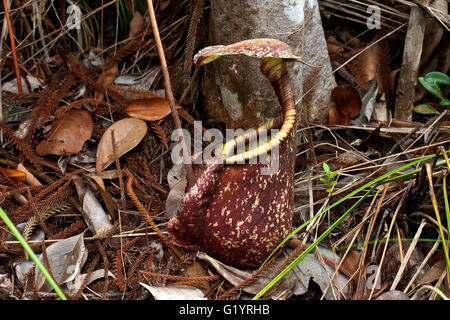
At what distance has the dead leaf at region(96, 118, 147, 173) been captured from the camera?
1515mm

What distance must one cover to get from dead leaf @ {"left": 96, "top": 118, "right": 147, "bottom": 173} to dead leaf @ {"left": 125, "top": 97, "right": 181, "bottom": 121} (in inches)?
1.3

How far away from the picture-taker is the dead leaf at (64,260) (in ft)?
4.00

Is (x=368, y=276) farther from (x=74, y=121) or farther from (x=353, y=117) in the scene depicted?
(x=74, y=121)

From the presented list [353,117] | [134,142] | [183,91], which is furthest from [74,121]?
[353,117]

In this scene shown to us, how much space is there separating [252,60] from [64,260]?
86cm

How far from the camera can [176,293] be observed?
1.17 m

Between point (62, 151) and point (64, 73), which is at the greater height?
point (64, 73)

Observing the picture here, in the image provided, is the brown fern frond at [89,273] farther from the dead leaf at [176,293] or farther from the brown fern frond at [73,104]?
the brown fern frond at [73,104]

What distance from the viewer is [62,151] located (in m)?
1.52

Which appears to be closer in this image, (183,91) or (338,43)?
(183,91)

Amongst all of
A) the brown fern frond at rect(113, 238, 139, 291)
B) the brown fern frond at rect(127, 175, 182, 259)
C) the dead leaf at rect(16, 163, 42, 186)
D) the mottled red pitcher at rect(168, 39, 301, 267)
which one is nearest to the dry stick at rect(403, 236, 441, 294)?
the mottled red pitcher at rect(168, 39, 301, 267)

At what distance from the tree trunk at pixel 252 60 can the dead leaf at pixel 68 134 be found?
467 millimetres

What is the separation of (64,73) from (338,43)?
115 centimetres

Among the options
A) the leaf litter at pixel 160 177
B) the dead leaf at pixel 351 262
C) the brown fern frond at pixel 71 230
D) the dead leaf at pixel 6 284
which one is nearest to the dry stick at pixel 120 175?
the leaf litter at pixel 160 177
